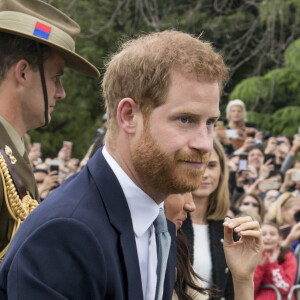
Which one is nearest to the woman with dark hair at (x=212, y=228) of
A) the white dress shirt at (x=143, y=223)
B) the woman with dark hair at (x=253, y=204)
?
the woman with dark hair at (x=253, y=204)

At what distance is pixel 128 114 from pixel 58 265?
1.52 ft

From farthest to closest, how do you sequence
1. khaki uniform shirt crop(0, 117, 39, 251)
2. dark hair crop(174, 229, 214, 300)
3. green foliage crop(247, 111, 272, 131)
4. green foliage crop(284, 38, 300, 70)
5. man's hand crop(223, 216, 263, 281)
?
green foliage crop(247, 111, 272, 131) < green foliage crop(284, 38, 300, 70) < dark hair crop(174, 229, 214, 300) < khaki uniform shirt crop(0, 117, 39, 251) < man's hand crop(223, 216, 263, 281)

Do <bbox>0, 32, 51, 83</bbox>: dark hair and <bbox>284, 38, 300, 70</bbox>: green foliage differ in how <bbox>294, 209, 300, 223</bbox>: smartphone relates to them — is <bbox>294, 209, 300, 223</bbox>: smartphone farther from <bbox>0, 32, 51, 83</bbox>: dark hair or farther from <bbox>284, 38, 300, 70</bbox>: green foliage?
<bbox>284, 38, 300, 70</bbox>: green foliage

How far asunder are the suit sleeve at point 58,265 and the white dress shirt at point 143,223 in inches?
8.0

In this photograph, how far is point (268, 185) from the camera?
6.83 meters

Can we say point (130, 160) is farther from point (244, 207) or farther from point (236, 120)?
point (236, 120)

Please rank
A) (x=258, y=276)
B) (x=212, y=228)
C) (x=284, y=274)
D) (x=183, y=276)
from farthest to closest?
(x=284, y=274) → (x=258, y=276) → (x=212, y=228) → (x=183, y=276)

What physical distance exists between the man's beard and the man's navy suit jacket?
0.09 meters

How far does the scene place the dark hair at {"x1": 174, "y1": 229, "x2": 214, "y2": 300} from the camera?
2783 millimetres

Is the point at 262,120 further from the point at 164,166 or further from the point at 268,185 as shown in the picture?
the point at 164,166

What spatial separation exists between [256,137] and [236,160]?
1448mm

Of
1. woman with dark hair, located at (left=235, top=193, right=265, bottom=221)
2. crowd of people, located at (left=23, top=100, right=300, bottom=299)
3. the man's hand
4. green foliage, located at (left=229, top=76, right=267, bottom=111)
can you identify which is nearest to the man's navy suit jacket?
the man's hand

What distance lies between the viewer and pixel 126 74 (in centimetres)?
168

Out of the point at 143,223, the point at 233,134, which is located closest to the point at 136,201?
the point at 143,223
